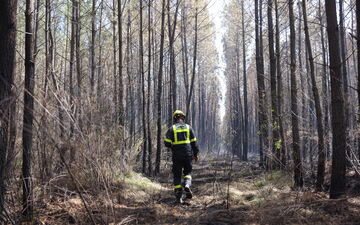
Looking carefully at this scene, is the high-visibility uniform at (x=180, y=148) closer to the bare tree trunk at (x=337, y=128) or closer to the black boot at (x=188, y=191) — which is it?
the black boot at (x=188, y=191)

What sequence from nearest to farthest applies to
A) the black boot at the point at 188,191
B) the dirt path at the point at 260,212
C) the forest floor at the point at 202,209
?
1. the forest floor at the point at 202,209
2. the dirt path at the point at 260,212
3. the black boot at the point at 188,191

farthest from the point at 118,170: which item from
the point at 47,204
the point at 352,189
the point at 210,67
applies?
the point at 210,67

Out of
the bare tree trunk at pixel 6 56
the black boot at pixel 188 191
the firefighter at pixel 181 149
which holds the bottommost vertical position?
the black boot at pixel 188 191

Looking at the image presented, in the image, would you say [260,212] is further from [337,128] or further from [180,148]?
[180,148]

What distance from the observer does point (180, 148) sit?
6203mm

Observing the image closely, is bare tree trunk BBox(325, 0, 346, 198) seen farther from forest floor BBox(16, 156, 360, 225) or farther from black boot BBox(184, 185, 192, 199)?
black boot BBox(184, 185, 192, 199)

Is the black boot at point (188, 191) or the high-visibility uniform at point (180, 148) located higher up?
the high-visibility uniform at point (180, 148)

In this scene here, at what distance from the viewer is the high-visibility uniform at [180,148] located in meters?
6.18

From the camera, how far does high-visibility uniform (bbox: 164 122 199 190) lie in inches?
243

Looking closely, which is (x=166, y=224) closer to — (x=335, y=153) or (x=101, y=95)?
(x=335, y=153)

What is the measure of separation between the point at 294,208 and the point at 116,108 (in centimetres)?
452

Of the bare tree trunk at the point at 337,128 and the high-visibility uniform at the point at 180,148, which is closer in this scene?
the bare tree trunk at the point at 337,128

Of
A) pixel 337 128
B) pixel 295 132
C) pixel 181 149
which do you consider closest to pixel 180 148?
pixel 181 149

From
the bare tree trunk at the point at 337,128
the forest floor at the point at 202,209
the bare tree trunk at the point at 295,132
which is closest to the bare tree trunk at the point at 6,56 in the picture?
the forest floor at the point at 202,209
